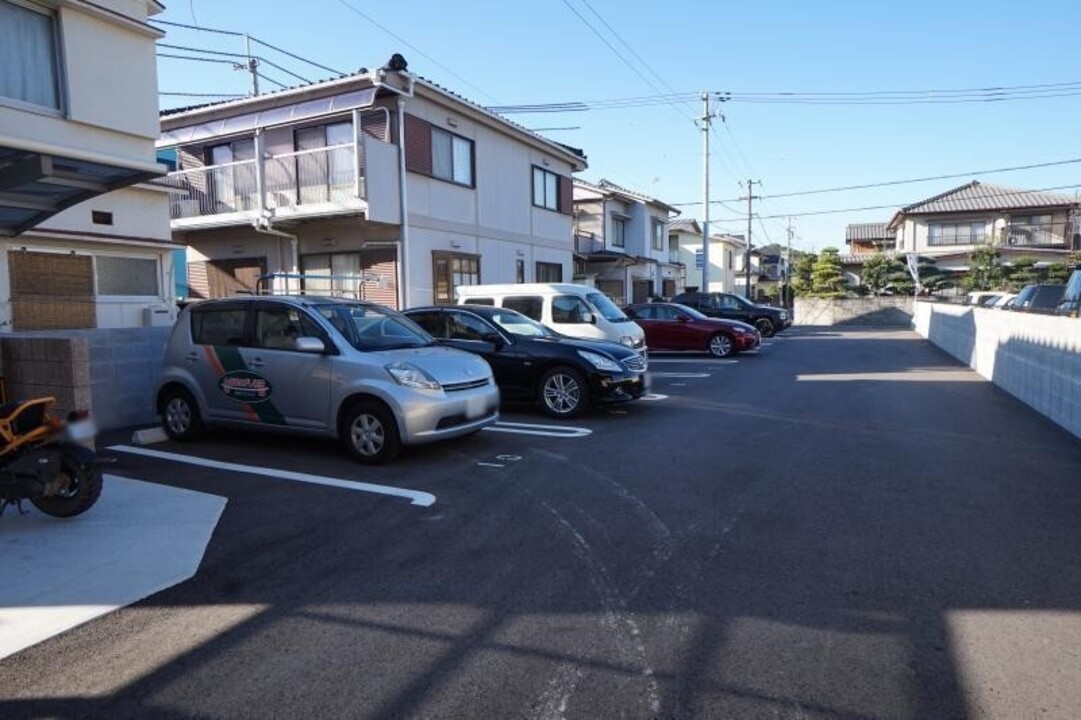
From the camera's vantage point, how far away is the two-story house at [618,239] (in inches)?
1188

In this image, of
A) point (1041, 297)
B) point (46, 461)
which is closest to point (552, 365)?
point (46, 461)

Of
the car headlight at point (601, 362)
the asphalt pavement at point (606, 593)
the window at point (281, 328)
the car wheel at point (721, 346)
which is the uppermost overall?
the window at point (281, 328)

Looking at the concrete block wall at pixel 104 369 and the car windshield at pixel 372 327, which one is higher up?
the car windshield at pixel 372 327

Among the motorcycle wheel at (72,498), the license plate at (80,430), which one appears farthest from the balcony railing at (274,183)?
the motorcycle wheel at (72,498)

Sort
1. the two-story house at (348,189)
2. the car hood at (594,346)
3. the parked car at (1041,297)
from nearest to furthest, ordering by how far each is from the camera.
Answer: the car hood at (594,346) < the two-story house at (348,189) < the parked car at (1041,297)

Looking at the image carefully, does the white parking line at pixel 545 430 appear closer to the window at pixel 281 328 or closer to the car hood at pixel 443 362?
the car hood at pixel 443 362

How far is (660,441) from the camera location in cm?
779

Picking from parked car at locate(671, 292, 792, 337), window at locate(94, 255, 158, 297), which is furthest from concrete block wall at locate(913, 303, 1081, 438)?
window at locate(94, 255, 158, 297)

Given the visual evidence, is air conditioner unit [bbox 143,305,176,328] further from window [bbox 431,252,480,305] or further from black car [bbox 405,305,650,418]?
window [bbox 431,252,480,305]

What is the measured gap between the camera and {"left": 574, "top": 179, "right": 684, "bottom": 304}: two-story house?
3019 cm

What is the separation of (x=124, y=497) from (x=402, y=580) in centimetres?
307

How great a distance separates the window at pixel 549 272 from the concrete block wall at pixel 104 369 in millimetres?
13726

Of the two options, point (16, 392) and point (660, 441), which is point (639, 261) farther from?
point (16, 392)

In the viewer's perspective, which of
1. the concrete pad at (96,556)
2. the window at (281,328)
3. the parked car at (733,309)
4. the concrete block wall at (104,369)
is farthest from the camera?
the parked car at (733,309)
